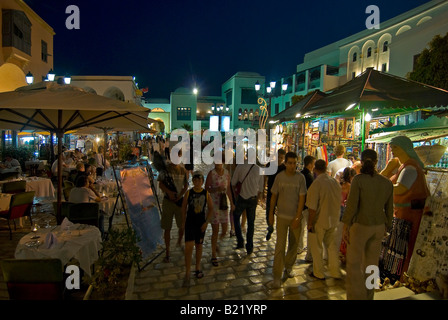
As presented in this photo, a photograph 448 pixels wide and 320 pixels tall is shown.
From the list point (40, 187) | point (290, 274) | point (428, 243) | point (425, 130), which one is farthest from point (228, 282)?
point (40, 187)

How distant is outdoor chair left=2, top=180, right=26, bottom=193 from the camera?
790cm

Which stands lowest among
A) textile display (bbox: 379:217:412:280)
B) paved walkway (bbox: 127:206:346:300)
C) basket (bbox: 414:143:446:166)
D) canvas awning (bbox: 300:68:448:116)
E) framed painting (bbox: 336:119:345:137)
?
paved walkway (bbox: 127:206:346:300)

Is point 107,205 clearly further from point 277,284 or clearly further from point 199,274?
point 277,284

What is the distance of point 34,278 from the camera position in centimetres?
299

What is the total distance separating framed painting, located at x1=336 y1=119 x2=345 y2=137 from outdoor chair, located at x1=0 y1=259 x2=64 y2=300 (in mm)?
7775

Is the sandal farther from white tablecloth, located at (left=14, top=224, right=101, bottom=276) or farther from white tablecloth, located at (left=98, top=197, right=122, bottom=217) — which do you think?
white tablecloth, located at (left=98, top=197, right=122, bottom=217)

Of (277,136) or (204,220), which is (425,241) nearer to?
(204,220)

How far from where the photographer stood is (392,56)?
19.3 m

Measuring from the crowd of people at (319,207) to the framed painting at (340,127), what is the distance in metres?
3.31

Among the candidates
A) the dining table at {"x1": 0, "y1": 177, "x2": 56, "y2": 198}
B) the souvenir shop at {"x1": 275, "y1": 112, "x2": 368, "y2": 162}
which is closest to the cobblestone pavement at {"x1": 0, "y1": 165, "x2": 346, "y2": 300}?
the dining table at {"x1": 0, "y1": 177, "x2": 56, "y2": 198}

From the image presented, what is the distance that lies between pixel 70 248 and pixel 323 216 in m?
3.69

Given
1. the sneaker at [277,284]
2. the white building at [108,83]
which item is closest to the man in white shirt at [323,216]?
the sneaker at [277,284]

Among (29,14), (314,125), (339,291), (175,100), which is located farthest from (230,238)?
(175,100)
